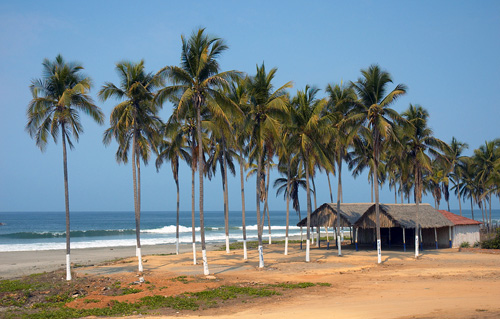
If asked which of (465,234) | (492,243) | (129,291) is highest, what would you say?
(129,291)

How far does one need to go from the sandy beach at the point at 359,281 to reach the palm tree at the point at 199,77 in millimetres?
3731

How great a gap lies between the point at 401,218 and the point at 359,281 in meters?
14.4

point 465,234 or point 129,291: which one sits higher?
point 129,291

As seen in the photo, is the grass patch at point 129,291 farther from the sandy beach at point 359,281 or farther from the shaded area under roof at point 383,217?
the shaded area under roof at point 383,217

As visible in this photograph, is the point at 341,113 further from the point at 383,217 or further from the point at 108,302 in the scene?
the point at 108,302

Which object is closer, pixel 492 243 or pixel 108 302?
pixel 108 302

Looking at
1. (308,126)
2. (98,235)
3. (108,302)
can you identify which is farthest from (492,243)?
(98,235)

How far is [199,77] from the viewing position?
19.8m

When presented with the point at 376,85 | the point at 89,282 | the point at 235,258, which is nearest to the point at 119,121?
the point at 89,282

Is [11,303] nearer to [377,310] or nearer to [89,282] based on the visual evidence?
[89,282]

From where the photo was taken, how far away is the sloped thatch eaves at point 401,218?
30.3 m

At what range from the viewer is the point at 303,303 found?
13.6 m

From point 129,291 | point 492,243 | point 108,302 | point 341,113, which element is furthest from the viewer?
point 492,243

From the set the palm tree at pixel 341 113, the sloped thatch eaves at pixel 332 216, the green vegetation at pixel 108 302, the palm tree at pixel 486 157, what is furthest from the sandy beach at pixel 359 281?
the palm tree at pixel 486 157
